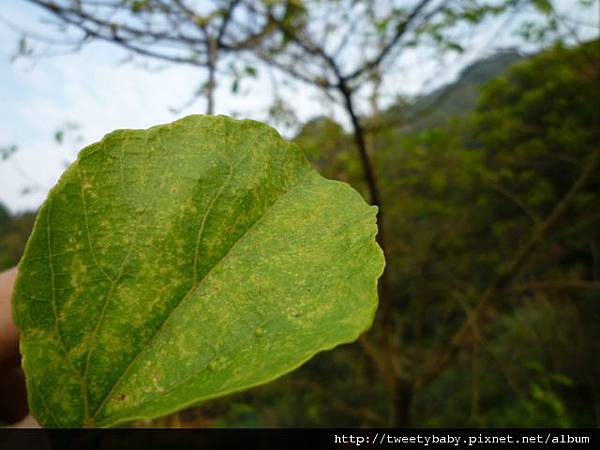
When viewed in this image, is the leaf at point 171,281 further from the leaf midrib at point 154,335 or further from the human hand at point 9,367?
the human hand at point 9,367

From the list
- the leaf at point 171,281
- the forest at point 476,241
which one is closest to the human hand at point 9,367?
the leaf at point 171,281

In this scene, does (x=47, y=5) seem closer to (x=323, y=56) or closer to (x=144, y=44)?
(x=144, y=44)

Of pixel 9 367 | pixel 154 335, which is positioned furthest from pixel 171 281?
pixel 9 367

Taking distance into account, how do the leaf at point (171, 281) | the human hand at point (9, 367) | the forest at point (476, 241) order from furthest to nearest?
the forest at point (476, 241) < the human hand at point (9, 367) < the leaf at point (171, 281)

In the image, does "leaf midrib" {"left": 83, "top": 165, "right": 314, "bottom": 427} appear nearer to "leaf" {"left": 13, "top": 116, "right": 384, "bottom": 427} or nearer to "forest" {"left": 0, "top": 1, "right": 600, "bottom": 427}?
"leaf" {"left": 13, "top": 116, "right": 384, "bottom": 427}

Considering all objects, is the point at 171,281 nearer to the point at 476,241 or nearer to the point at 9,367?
the point at 9,367
